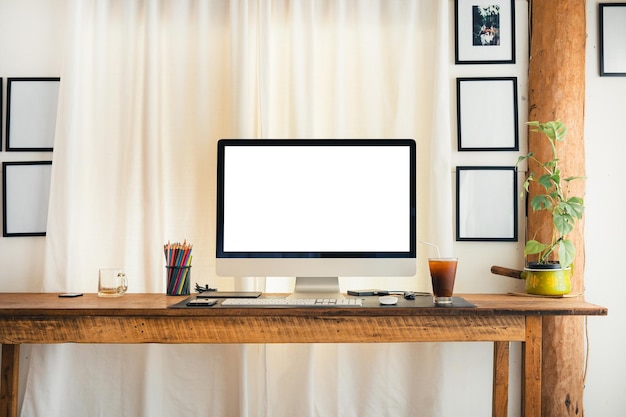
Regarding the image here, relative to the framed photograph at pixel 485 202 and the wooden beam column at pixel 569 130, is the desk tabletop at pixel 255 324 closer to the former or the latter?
the wooden beam column at pixel 569 130

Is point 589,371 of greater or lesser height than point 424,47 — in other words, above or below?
below

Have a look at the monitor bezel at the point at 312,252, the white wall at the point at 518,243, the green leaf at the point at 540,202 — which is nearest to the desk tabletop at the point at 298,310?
the monitor bezel at the point at 312,252

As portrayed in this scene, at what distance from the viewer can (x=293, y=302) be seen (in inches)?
71.1

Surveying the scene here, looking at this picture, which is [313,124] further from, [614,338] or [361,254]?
[614,338]

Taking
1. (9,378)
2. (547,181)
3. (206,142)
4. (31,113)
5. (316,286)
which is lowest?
A: (9,378)

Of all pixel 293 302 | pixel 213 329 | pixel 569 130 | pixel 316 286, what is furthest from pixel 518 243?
pixel 213 329

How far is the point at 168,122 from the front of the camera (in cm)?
237

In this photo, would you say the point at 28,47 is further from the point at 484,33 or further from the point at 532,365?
the point at 532,365

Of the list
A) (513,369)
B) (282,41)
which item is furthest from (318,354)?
(282,41)

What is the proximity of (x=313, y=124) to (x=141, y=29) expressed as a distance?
2.96 feet

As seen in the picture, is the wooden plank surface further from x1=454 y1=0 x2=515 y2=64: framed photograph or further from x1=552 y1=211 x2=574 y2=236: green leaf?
x1=454 y1=0 x2=515 y2=64: framed photograph

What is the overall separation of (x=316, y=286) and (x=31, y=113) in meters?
1.52

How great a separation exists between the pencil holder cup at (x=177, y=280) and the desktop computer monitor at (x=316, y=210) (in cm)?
18

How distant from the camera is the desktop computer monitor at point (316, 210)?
1968mm
